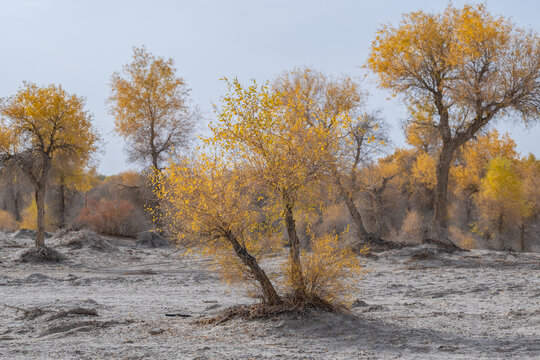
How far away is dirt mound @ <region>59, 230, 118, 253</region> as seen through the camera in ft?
74.2

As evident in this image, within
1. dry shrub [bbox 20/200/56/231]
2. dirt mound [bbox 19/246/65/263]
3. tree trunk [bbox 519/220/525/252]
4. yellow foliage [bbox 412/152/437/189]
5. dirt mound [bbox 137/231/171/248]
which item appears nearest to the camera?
dirt mound [bbox 19/246/65/263]

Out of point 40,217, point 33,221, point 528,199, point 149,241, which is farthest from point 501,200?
point 33,221

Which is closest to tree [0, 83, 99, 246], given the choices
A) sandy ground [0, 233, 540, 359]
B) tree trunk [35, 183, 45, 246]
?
tree trunk [35, 183, 45, 246]

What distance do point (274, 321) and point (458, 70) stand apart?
14954 mm

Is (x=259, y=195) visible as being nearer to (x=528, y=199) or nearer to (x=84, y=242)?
(x=84, y=242)

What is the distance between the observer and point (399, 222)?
44.9 m

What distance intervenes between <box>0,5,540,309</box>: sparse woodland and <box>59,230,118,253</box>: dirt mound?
1479 millimetres

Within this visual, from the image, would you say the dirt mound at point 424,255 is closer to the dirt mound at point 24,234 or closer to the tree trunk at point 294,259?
the tree trunk at point 294,259

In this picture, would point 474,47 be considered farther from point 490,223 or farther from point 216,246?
point 490,223

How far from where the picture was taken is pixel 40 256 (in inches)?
745

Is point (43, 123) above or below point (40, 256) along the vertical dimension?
above

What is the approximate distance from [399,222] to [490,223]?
724 cm

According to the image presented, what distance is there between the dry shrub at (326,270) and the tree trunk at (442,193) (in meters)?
13.3

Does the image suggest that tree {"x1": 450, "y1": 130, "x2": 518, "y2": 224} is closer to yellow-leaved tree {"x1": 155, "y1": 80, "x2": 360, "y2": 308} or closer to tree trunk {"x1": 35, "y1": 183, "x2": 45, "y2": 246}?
tree trunk {"x1": 35, "y1": 183, "x2": 45, "y2": 246}
